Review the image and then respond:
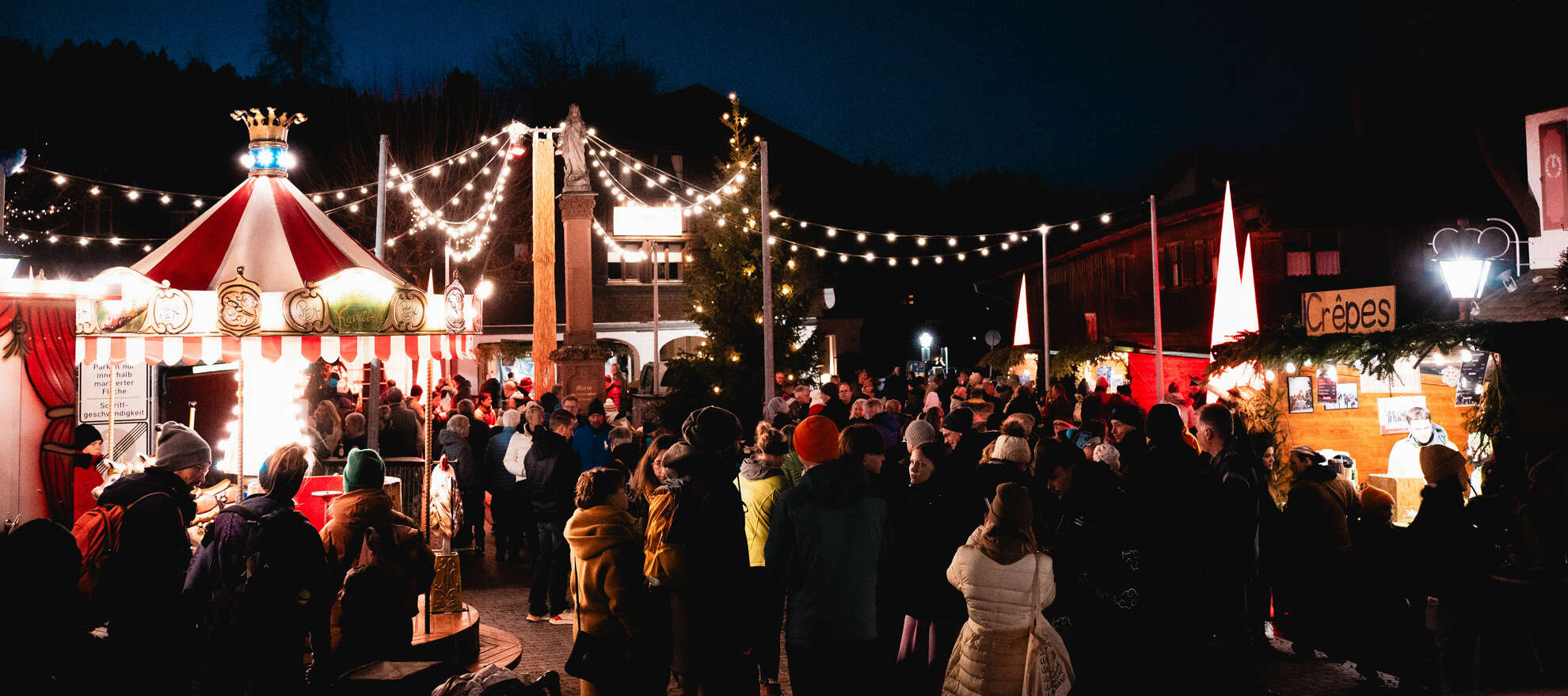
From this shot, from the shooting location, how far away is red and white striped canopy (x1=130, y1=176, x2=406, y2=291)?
820 centimetres

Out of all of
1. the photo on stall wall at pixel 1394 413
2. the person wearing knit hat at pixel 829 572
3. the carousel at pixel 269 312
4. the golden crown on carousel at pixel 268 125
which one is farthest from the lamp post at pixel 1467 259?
the golden crown on carousel at pixel 268 125

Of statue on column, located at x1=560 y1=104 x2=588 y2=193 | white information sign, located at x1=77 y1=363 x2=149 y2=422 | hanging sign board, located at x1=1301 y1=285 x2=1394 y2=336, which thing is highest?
statue on column, located at x1=560 y1=104 x2=588 y2=193

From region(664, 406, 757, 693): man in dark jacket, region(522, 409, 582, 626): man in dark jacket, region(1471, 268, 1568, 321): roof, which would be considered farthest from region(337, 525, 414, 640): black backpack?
region(1471, 268, 1568, 321): roof

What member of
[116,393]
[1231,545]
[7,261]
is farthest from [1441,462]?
[116,393]

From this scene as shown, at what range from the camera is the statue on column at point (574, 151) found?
1959 centimetres

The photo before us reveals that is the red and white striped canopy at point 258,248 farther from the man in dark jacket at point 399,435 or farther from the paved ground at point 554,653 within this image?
the paved ground at point 554,653

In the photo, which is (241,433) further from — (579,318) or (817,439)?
(579,318)

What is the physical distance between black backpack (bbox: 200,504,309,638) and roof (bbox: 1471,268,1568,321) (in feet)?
32.2

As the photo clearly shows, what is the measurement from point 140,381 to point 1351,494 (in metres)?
11.0

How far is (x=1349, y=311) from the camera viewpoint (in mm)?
9219

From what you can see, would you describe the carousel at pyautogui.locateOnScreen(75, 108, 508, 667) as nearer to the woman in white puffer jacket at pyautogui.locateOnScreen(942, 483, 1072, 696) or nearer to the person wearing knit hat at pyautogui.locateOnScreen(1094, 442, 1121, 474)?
the woman in white puffer jacket at pyautogui.locateOnScreen(942, 483, 1072, 696)

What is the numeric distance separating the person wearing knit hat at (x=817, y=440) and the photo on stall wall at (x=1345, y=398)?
7395 millimetres

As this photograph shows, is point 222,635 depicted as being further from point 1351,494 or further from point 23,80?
point 23,80

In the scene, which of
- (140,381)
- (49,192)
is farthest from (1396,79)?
(49,192)
